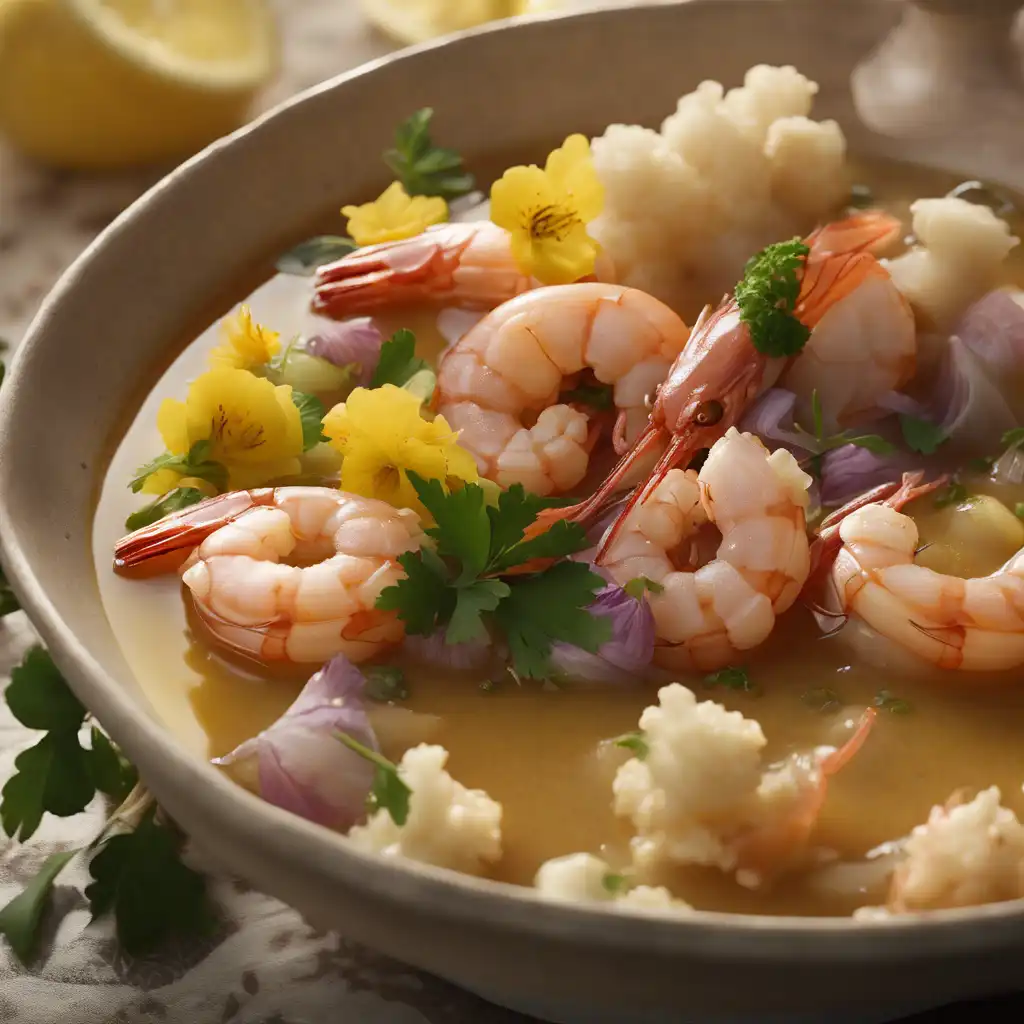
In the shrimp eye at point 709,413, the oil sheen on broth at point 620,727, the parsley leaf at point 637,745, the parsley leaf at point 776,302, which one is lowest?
the oil sheen on broth at point 620,727

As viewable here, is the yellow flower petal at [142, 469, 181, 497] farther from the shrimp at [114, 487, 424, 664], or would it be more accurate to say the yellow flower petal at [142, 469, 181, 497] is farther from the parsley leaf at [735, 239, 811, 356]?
the parsley leaf at [735, 239, 811, 356]

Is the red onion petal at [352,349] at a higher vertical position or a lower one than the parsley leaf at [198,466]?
higher

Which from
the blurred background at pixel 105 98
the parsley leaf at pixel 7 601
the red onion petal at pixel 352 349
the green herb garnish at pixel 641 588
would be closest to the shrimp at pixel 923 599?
the green herb garnish at pixel 641 588

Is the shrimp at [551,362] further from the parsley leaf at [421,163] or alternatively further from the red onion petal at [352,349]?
the parsley leaf at [421,163]

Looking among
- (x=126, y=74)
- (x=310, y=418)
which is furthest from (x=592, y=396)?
(x=126, y=74)

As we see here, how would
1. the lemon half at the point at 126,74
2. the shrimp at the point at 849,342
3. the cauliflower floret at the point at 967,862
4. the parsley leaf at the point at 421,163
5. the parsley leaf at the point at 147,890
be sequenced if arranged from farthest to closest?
the lemon half at the point at 126,74 → the parsley leaf at the point at 421,163 → the shrimp at the point at 849,342 → the parsley leaf at the point at 147,890 → the cauliflower floret at the point at 967,862

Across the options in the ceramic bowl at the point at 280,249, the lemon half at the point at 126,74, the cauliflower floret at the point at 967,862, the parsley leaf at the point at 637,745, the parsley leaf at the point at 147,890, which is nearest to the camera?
the ceramic bowl at the point at 280,249

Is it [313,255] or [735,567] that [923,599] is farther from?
[313,255]

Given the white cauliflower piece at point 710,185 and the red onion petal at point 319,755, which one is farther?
the white cauliflower piece at point 710,185
